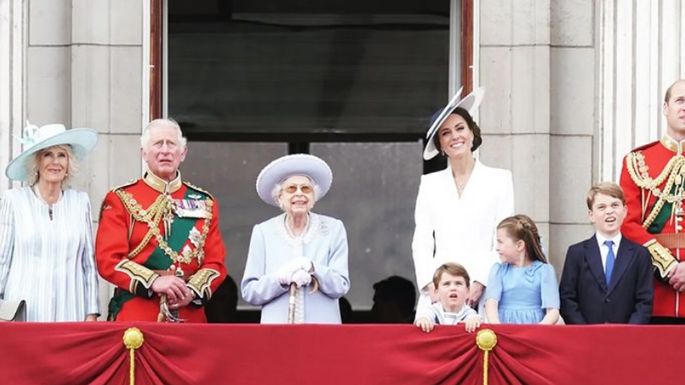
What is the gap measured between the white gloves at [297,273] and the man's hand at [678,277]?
6.35 feet

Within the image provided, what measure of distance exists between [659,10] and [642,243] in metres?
2.64

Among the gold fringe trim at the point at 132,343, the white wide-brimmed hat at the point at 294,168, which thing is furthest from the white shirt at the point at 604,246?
the gold fringe trim at the point at 132,343

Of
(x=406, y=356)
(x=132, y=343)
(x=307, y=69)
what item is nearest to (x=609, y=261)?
(x=406, y=356)

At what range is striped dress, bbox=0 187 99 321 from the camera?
954cm

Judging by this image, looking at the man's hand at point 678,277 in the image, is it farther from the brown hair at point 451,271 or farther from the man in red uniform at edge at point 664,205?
the brown hair at point 451,271

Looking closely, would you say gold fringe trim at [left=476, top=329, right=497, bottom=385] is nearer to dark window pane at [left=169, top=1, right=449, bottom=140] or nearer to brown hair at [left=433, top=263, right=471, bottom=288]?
brown hair at [left=433, top=263, right=471, bottom=288]

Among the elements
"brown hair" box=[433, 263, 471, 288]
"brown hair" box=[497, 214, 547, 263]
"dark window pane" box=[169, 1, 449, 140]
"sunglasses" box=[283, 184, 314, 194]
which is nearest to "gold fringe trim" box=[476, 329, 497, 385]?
"brown hair" box=[433, 263, 471, 288]

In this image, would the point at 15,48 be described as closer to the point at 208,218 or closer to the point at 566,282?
the point at 208,218

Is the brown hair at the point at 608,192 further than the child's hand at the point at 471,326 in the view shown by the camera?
Yes

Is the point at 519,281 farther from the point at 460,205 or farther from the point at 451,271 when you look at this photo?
the point at 460,205

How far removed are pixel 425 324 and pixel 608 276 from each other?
117cm

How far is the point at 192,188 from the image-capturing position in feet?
32.4

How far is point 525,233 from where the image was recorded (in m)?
9.49

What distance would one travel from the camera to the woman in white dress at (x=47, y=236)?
9.54m
